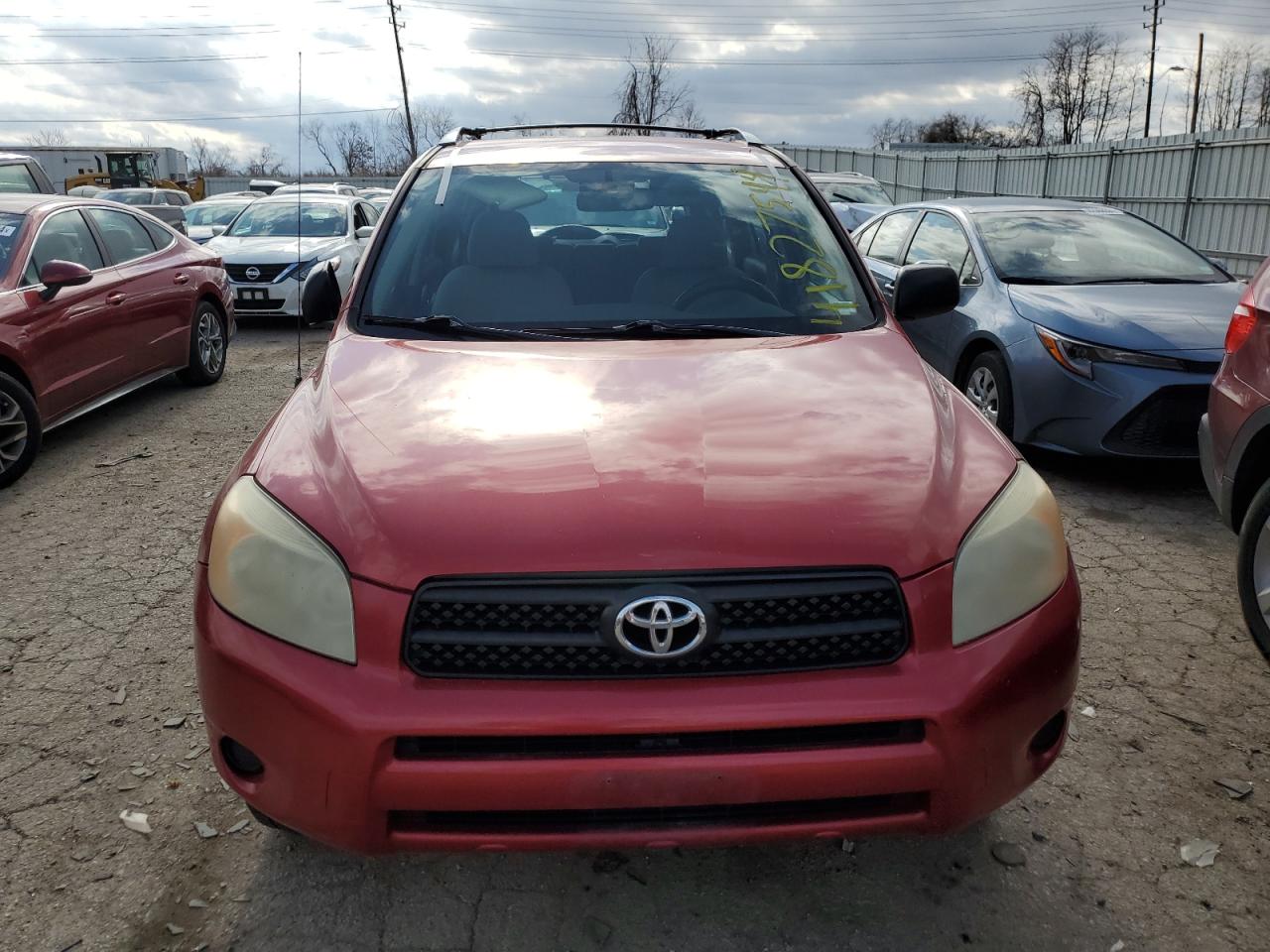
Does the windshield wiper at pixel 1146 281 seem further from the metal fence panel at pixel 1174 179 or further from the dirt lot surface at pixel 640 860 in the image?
the metal fence panel at pixel 1174 179

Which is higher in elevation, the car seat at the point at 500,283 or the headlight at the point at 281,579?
the car seat at the point at 500,283

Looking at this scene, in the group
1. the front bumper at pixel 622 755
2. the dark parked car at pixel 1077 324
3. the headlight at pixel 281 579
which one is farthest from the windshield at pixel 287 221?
the front bumper at pixel 622 755

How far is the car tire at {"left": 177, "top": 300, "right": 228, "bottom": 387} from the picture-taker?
8094 mm

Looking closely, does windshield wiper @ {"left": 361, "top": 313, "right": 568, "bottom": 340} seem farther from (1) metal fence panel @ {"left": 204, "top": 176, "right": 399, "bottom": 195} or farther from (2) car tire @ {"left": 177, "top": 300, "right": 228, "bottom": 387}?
(1) metal fence panel @ {"left": 204, "top": 176, "right": 399, "bottom": 195}

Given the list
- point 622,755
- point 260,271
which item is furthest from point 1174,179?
point 622,755

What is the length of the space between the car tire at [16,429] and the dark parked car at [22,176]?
195 inches

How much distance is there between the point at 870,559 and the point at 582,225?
194cm

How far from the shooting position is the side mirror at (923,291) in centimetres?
344

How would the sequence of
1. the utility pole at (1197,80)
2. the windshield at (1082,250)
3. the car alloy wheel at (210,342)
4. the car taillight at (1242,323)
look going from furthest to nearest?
1. the utility pole at (1197,80)
2. the car alloy wheel at (210,342)
3. the windshield at (1082,250)
4. the car taillight at (1242,323)

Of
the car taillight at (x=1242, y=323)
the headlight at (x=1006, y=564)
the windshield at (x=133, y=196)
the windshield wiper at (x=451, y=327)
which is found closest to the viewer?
the headlight at (x=1006, y=564)

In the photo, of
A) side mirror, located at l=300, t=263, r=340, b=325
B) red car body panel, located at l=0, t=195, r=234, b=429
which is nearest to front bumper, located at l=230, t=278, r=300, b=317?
red car body panel, located at l=0, t=195, r=234, b=429

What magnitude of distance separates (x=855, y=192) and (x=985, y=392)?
13.4m

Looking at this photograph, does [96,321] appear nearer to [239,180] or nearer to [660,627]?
[660,627]

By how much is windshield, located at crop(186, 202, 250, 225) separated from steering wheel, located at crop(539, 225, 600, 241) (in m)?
15.1
